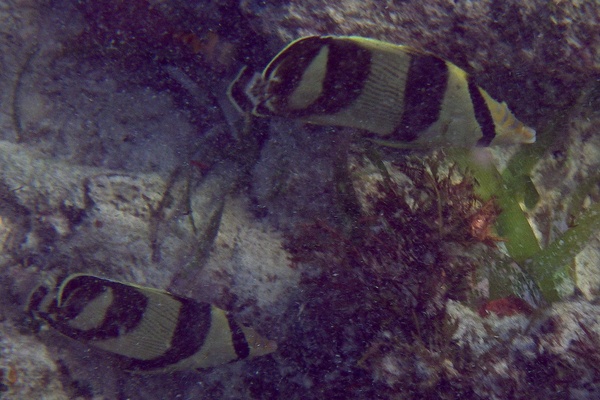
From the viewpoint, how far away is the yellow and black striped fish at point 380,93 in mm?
2186

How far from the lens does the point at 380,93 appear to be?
223 cm

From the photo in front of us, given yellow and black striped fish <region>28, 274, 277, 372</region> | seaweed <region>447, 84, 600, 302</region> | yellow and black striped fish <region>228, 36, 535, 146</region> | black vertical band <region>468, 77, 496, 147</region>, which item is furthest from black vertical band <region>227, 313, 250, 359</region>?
black vertical band <region>468, 77, 496, 147</region>

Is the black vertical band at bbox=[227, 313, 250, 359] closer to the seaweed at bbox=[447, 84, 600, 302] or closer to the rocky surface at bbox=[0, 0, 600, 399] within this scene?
the rocky surface at bbox=[0, 0, 600, 399]

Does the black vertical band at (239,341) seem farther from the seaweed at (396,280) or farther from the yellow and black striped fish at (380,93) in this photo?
the yellow and black striped fish at (380,93)

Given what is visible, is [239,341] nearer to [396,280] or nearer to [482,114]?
[396,280]

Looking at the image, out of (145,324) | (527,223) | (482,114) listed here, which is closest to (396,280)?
(527,223)

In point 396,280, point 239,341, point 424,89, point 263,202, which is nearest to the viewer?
point 424,89

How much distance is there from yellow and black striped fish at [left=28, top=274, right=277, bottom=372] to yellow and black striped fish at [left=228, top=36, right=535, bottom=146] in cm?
139

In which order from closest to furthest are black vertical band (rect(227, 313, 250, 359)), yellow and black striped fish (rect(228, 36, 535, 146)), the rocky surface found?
yellow and black striped fish (rect(228, 36, 535, 146)) < the rocky surface < black vertical band (rect(227, 313, 250, 359))

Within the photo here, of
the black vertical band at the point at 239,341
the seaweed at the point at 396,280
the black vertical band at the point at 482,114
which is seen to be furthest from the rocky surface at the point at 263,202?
the black vertical band at the point at 482,114

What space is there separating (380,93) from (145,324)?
1.97 metres

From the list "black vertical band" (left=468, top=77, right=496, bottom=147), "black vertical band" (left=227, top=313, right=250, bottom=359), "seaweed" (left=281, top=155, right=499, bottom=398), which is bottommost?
"black vertical band" (left=227, top=313, right=250, bottom=359)

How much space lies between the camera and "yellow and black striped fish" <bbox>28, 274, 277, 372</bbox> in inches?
95.1

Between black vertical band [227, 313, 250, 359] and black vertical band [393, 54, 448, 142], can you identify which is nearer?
black vertical band [393, 54, 448, 142]
